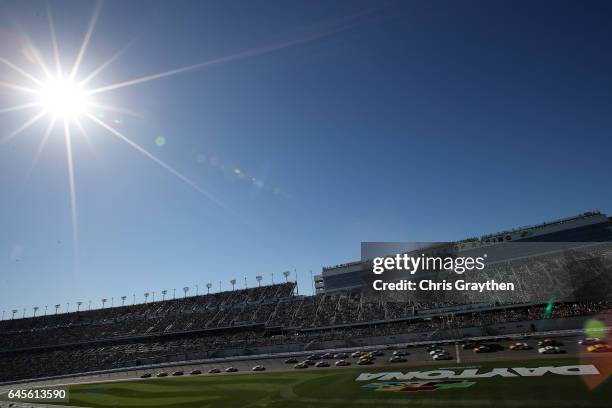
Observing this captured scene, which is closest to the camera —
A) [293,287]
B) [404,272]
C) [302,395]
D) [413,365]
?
[302,395]

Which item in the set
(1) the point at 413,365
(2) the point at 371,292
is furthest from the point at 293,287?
(1) the point at 413,365

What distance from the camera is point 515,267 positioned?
9744 centimetres

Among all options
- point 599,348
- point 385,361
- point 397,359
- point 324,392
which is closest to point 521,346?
point 599,348

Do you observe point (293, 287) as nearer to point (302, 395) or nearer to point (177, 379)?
point (177, 379)

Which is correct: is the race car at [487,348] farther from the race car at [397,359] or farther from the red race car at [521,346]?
the race car at [397,359]

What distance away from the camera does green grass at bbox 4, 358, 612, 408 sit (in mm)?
31641

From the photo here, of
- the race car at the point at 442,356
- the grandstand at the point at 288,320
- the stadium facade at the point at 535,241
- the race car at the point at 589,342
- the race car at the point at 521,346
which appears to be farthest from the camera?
the stadium facade at the point at 535,241

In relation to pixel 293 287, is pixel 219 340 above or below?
below

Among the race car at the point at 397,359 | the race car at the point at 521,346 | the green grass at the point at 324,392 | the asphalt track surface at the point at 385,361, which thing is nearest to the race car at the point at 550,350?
the asphalt track surface at the point at 385,361

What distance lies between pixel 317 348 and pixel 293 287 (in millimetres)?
45065

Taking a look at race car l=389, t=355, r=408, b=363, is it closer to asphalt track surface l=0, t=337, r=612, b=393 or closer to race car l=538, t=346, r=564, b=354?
asphalt track surface l=0, t=337, r=612, b=393

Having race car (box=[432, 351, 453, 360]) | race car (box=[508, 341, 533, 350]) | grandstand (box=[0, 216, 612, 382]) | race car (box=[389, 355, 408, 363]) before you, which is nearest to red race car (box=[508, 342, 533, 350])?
race car (box=[508, 341, 533, 350])

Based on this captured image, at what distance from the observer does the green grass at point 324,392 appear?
104 ft

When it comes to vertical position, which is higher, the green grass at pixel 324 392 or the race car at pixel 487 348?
the race car at pixel 487 348
